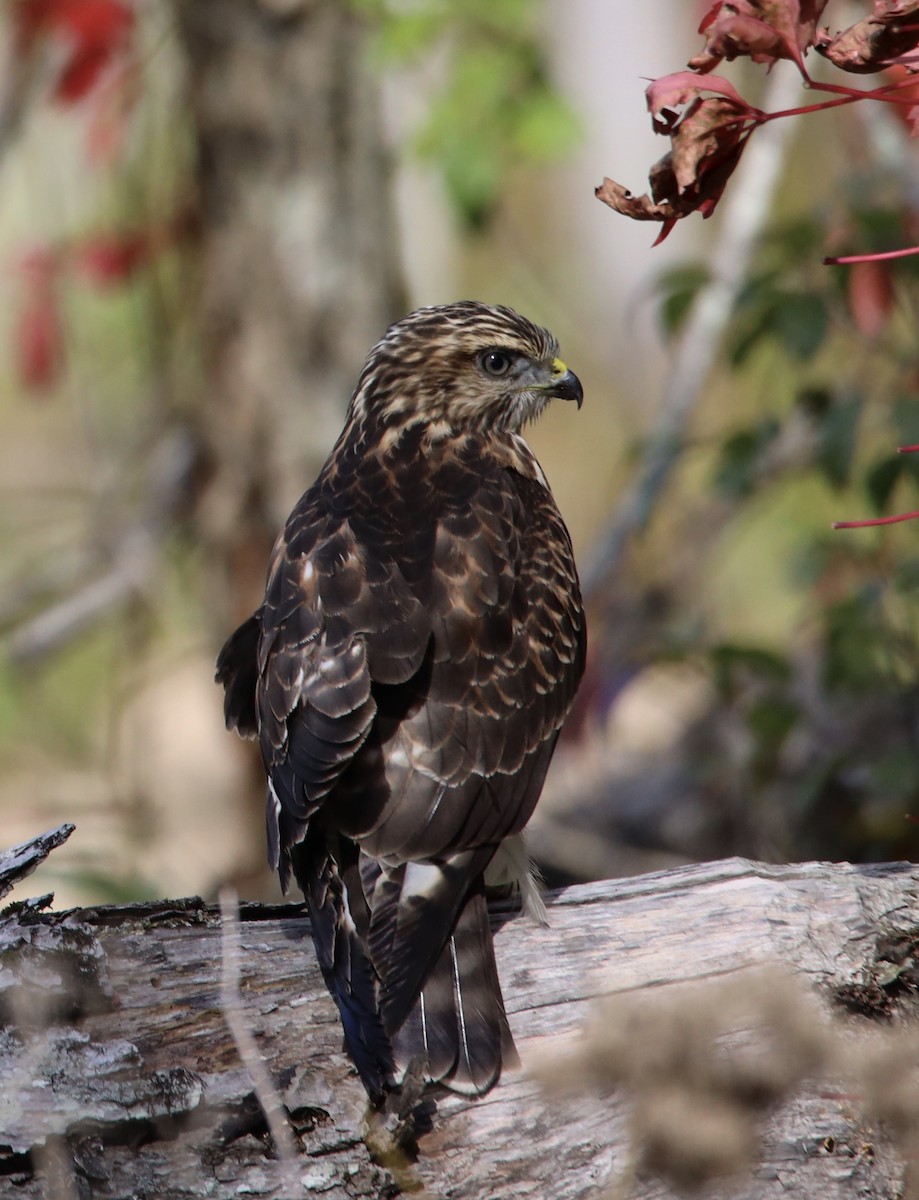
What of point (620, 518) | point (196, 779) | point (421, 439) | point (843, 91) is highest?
point (843, 91)

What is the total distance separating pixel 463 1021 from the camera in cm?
292

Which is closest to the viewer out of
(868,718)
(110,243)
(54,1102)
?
(54,1102)

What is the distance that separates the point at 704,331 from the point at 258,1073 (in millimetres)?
3747

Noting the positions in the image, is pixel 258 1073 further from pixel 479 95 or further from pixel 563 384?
pixel 479 95

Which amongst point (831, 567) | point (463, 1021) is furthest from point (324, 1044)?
point (831, 567)

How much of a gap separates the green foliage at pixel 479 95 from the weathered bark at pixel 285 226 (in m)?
0.25

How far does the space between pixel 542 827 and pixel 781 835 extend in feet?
3.72

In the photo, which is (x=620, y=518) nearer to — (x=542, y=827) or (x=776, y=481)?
(x=776, y=481)

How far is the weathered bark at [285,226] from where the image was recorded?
19.4 ft

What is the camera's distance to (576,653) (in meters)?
3.78

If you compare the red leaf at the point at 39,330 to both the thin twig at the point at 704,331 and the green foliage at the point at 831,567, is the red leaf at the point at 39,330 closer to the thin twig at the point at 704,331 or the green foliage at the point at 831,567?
the thin twig at the point at 704,331

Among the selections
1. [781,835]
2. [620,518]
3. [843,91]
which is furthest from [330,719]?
[781,835]

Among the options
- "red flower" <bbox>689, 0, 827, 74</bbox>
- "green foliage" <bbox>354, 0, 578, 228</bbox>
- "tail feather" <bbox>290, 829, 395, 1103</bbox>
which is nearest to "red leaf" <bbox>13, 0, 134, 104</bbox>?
"green foliage" <bbox>354, 0, 578, 228</bbox>

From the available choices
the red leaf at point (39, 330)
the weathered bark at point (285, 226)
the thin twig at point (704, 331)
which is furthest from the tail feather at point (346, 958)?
the red leaf at point (39, 330)
